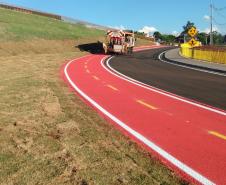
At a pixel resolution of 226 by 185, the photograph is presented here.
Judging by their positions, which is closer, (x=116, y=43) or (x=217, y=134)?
(x=217, y=134)

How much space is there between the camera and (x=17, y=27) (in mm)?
54719

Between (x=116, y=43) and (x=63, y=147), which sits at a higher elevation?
(x=116, y=43)

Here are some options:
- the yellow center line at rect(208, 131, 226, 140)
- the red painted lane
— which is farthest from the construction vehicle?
the yellow center line at rect(208, 131, 226, 140)

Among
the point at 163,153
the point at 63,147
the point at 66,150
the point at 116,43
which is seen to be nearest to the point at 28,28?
the point at 116,43

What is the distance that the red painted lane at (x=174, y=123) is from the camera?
7.09m

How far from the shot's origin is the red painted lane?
23.3ft

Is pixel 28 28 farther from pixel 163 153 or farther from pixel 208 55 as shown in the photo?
pixel 163 153

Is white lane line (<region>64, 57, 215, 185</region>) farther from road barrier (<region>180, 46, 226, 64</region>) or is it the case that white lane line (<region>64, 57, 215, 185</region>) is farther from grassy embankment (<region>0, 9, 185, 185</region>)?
road barrier (<region>180, 46, 226, 64</region>)

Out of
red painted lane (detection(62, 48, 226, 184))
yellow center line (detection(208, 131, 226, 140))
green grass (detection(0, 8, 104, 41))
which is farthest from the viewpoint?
green grass (detection(0, 8, 104, 41))

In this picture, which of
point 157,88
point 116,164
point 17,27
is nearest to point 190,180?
point 116,164

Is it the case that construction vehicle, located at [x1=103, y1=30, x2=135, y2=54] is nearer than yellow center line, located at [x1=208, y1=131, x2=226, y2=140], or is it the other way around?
yellow center line, located at [x1=208, y1=131, x2=226, y2=140]

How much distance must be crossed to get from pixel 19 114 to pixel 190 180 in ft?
19.2

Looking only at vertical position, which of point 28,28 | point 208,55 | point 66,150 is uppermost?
point 28,28

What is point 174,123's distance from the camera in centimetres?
1009
